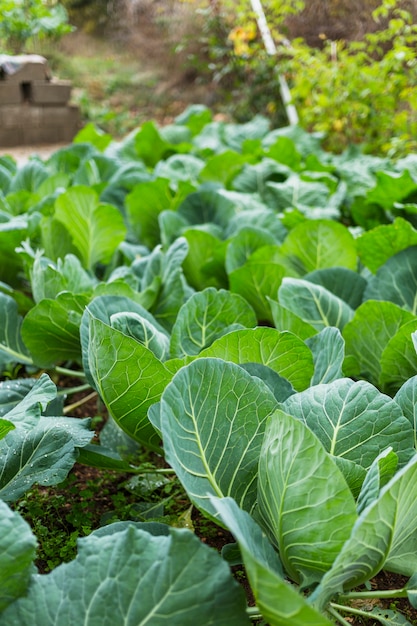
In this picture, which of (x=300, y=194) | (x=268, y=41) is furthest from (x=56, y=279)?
(x=268, y=41)

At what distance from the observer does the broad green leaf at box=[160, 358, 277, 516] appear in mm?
1214

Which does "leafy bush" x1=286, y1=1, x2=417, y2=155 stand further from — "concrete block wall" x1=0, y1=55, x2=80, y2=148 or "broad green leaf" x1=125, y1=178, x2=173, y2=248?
"concrete block wall" x1=0, y1=55, x2=80, y2=148

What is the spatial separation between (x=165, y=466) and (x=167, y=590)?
103 centimetres

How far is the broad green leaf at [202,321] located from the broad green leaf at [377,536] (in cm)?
77

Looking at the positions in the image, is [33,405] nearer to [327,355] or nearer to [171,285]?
[327,355]

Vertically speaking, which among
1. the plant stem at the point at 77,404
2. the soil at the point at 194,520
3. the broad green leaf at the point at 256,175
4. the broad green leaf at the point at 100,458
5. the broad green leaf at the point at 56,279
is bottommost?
the soil at the point at 194,520

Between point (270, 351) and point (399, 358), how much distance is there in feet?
1.24

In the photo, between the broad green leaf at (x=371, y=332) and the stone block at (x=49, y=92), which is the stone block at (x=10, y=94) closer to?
the stone block at (x=49, y=92)

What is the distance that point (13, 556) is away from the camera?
105cm

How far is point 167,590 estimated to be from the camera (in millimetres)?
988

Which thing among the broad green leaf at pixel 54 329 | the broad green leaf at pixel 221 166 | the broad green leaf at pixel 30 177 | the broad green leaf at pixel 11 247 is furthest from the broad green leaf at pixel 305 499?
the broad green leaf at pixel 30 177

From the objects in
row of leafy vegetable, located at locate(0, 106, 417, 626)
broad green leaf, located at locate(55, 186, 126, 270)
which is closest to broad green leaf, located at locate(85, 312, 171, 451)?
row of leafy vegetable, located at locate(0, 106, 417, 626)

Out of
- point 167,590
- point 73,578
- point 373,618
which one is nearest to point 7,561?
point 73,578

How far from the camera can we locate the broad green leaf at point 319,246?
7.79 feet
